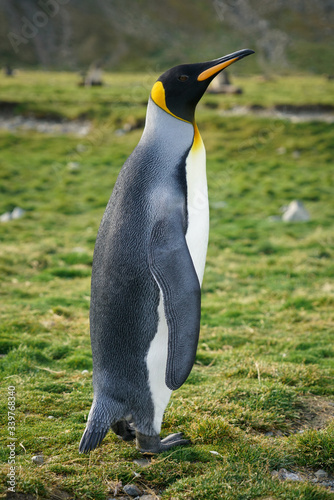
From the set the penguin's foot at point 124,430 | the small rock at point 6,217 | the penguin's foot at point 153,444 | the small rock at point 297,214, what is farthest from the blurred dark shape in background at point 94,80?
the penguin's foot at point 153,444

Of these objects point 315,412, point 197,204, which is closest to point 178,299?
point 197,204

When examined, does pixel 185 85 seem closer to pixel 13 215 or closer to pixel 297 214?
pixel 297 214

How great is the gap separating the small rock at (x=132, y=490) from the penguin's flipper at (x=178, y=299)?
55cm

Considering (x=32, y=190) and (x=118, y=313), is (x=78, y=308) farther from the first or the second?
(x=32, y=190)

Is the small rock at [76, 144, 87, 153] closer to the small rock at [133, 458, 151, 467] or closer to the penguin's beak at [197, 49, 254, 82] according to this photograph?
the penguin's beak at [197, 49, 254, 82]

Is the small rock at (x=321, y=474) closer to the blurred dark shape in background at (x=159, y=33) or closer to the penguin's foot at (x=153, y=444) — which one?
the penguin's foot at (x=153, y=444)

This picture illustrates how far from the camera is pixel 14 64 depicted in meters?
39.6

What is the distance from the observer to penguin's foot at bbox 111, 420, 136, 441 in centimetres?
304

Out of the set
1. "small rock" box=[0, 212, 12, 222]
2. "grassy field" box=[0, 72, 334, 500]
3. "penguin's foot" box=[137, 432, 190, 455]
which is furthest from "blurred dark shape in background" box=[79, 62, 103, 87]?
"penguin's foot" box=[137, 432, 190, 455]

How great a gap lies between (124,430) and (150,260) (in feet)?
3.54

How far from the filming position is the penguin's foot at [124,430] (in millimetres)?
3039

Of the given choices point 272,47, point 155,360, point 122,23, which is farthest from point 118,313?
point 122,23

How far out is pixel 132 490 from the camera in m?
2.61

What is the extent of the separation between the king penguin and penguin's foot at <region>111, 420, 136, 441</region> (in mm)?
37
